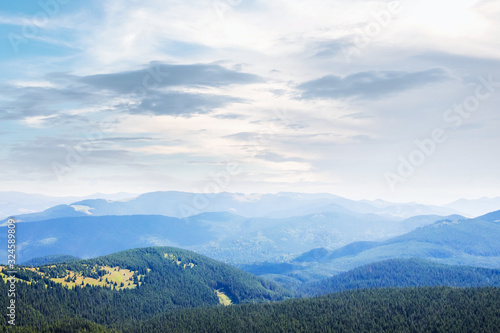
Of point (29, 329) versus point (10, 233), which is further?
point (29, 329)

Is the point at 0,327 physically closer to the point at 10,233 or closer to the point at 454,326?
the point at 10,233

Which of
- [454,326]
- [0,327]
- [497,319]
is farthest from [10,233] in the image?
[497,319]

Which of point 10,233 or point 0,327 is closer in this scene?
point 10,233

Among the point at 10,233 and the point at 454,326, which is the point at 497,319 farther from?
the point at 10,233

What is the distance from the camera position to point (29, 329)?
197375 millimetres

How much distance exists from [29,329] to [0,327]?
12630 mm

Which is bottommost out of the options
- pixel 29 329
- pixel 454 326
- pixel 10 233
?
pixel 454 326

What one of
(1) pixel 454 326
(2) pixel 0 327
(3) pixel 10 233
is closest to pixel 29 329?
(2) pixel 0 327

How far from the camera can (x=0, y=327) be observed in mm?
192500

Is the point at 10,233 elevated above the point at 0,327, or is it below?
above

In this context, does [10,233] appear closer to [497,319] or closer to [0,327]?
[0,327]

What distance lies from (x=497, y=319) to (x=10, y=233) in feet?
740

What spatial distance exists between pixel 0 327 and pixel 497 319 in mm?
242325

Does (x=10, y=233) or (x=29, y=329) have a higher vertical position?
(x=10, y=233)
